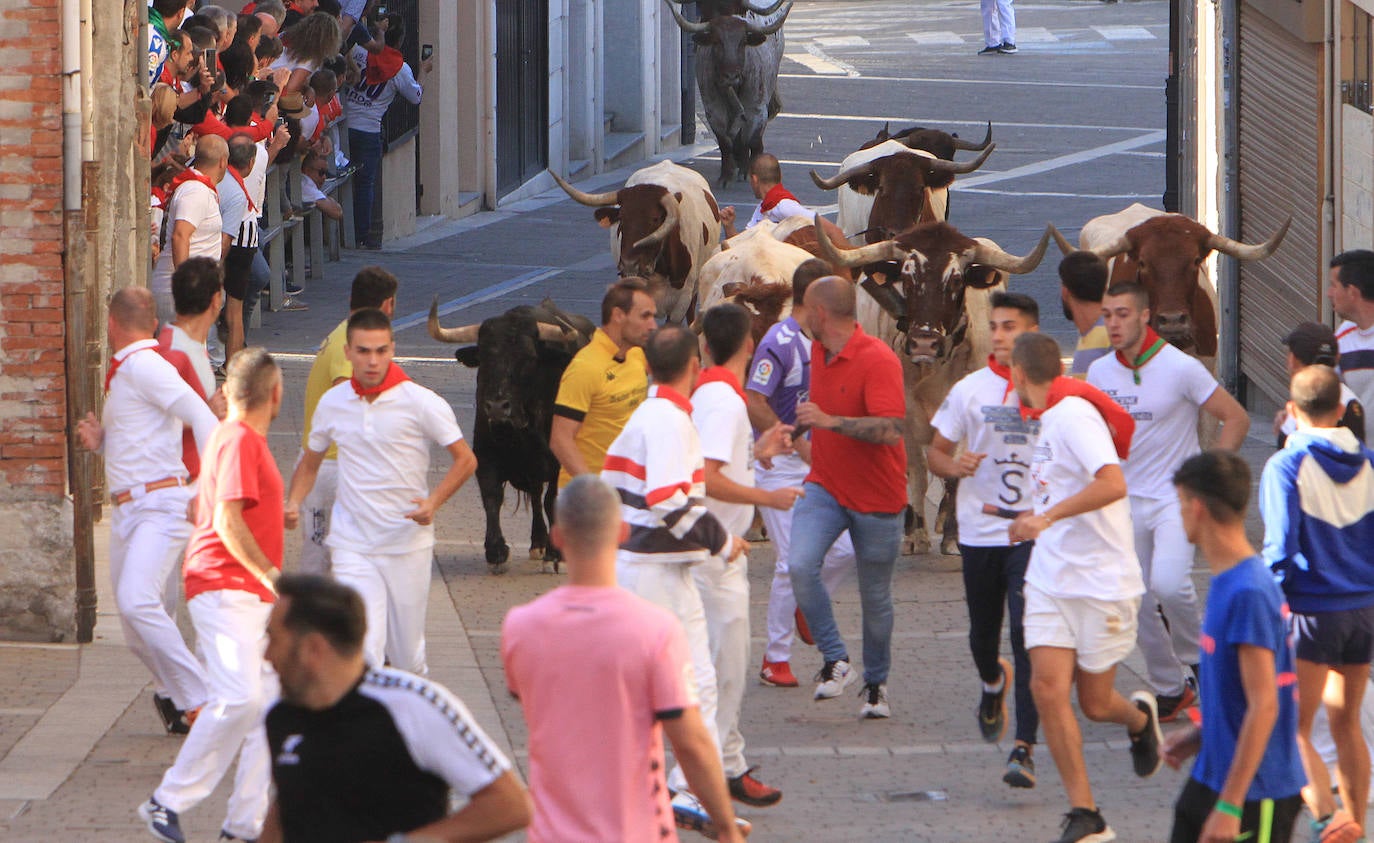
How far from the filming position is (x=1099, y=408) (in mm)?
7930

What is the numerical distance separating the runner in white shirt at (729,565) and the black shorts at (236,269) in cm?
905

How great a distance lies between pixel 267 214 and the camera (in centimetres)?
1930

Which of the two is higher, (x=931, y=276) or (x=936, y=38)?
(x=931, y=276)

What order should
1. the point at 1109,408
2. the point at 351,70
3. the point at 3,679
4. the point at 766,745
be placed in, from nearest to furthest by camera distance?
the point at 1109,408 → the point at 766,745 → the point at 3,679 → the point at 351,70

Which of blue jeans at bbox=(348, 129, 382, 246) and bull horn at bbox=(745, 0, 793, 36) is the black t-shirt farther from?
bull horn at bbox=(745, 0, 793, 36)

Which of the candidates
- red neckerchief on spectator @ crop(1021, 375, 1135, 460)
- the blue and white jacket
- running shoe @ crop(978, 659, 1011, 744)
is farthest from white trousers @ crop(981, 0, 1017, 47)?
the blue and white jacket

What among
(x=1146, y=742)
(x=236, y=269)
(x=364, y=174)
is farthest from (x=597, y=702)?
(x=364, y=174)

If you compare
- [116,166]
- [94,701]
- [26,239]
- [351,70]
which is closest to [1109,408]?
[94,701]

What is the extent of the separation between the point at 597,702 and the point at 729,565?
2.68 m

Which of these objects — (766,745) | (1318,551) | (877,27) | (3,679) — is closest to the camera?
(1318,551)

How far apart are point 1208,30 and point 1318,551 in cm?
1315

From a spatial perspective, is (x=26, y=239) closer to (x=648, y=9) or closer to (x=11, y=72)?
(x=11, y=72)

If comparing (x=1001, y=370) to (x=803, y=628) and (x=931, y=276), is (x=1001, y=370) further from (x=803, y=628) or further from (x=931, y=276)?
(x=931, y=276)

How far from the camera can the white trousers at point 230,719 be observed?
7145 mm
